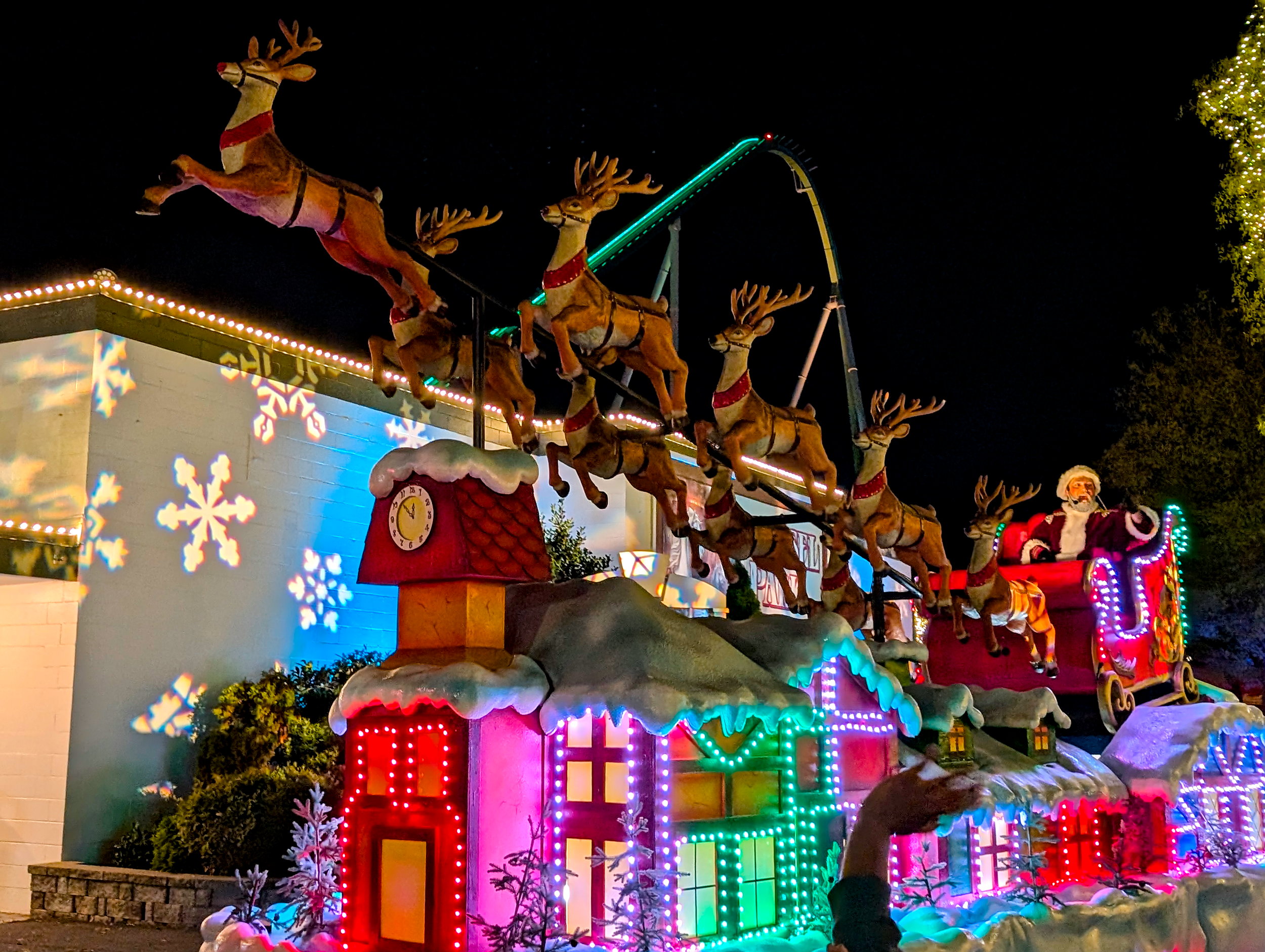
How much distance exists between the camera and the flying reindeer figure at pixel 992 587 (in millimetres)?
13492

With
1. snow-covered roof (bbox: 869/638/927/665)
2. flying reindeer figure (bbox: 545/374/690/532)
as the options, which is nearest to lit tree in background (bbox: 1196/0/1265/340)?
snow-covered roof (bbox: 869/638/927/665)

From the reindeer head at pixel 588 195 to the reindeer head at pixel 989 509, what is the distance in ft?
20.6

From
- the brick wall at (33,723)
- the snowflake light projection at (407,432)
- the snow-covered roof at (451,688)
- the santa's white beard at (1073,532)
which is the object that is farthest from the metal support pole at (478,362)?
the santa's white beard at (1073,532)

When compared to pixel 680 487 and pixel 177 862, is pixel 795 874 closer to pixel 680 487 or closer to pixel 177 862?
pixel 680 487

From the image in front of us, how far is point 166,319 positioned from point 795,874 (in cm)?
964

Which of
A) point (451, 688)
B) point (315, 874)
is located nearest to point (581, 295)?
point (451, 688)

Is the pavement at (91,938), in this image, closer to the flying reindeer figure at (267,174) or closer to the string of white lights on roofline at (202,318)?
the string of white lights on roofline at (202,318)

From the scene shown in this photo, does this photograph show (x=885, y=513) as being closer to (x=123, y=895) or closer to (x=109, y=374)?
(x=123, y=895)

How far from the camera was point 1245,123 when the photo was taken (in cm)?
1948

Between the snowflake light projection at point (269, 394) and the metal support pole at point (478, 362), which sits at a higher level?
the snowflake light projection at point (269, 394)

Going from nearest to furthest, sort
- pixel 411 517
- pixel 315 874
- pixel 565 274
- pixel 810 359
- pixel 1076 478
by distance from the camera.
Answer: pixel 411 517 < pixel 565 274 < pixel 315 874 < pixel 1076 478 < pixel 810 359

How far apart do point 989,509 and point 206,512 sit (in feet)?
29.4

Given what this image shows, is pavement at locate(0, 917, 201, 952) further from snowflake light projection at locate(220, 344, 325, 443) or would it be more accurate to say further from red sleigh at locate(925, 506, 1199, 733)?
red sleigh at locate(925, 506, 1199, 733)

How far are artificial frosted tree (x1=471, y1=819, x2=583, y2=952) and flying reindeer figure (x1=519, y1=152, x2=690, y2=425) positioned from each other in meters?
3.33
